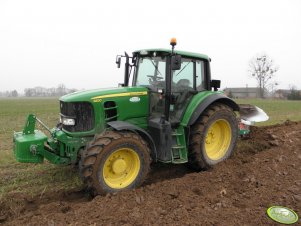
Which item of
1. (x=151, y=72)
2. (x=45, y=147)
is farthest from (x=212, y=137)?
(x=45, y=147)

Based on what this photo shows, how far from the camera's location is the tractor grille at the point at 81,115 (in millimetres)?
5086

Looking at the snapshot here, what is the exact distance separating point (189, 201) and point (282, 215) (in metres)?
1.25

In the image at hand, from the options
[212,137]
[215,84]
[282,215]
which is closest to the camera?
[282,215]

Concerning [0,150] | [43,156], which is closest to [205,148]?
[43,156]

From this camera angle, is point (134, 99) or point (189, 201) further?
point (134, 99)

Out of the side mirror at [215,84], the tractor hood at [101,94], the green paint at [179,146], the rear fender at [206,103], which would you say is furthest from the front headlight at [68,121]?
the side mirror at [215,84]

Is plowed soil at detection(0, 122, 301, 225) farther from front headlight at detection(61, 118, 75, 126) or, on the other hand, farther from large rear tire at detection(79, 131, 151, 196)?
front headlight at detection(61, 118, 75, 126)

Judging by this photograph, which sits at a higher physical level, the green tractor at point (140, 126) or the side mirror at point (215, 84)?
the side mirror at point (215, 84)

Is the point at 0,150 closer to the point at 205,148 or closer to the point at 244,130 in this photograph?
the point at 205,148

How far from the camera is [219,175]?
5441 millimetres

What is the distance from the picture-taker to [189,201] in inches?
175

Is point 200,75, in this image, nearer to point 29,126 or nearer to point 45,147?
point 45,147

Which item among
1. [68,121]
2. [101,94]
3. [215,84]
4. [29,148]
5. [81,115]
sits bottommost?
[29,148]

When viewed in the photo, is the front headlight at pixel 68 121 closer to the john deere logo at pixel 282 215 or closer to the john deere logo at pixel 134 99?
the john deere logo at pixel 134 99
